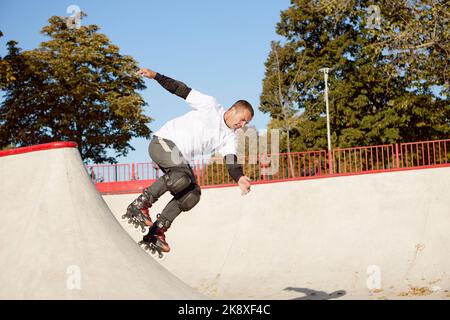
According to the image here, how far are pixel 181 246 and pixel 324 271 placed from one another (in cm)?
466

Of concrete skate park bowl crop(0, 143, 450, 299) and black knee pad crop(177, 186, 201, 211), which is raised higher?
black knee pad crop(177, 186, 201, 211)

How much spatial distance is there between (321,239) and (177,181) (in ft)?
34.2

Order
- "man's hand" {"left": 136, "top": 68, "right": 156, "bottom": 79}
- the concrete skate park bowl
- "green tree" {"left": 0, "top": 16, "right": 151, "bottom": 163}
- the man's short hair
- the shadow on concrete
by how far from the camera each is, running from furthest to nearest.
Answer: "green tree" {"left": 0, "top": 16, "right": 151, "bottom": 163} → the concrete skate park bowl → the shadow on concrete → the man's short hair → "man's hand" {"left": 136, "top": 68, "right": 156, "bottom": 79}

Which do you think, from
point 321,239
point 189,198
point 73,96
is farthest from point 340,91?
point 189,198

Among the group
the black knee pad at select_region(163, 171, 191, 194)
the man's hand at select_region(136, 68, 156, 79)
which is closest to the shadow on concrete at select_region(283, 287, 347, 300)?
the black knee pad at select_region(163, 171, 191, 194)

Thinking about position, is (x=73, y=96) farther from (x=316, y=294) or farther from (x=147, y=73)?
(x=147, y=73)

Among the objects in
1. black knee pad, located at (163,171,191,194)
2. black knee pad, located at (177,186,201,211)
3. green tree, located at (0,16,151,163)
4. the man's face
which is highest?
green tree, located at (0,16,151,163)

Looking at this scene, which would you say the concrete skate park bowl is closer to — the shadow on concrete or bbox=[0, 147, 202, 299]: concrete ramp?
the shadow on concrete

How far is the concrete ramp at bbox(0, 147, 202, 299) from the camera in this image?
6.01m

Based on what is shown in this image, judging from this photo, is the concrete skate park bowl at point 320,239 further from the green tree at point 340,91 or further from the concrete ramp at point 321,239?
the green tree at point 340,91

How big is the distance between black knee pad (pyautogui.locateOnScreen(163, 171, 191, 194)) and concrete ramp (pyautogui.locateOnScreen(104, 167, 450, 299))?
26.0 ft

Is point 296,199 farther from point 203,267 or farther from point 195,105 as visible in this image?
point 195,105

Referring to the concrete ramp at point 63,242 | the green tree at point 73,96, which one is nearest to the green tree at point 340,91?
the green tree at point 73,96

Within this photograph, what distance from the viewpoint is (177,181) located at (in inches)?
227
